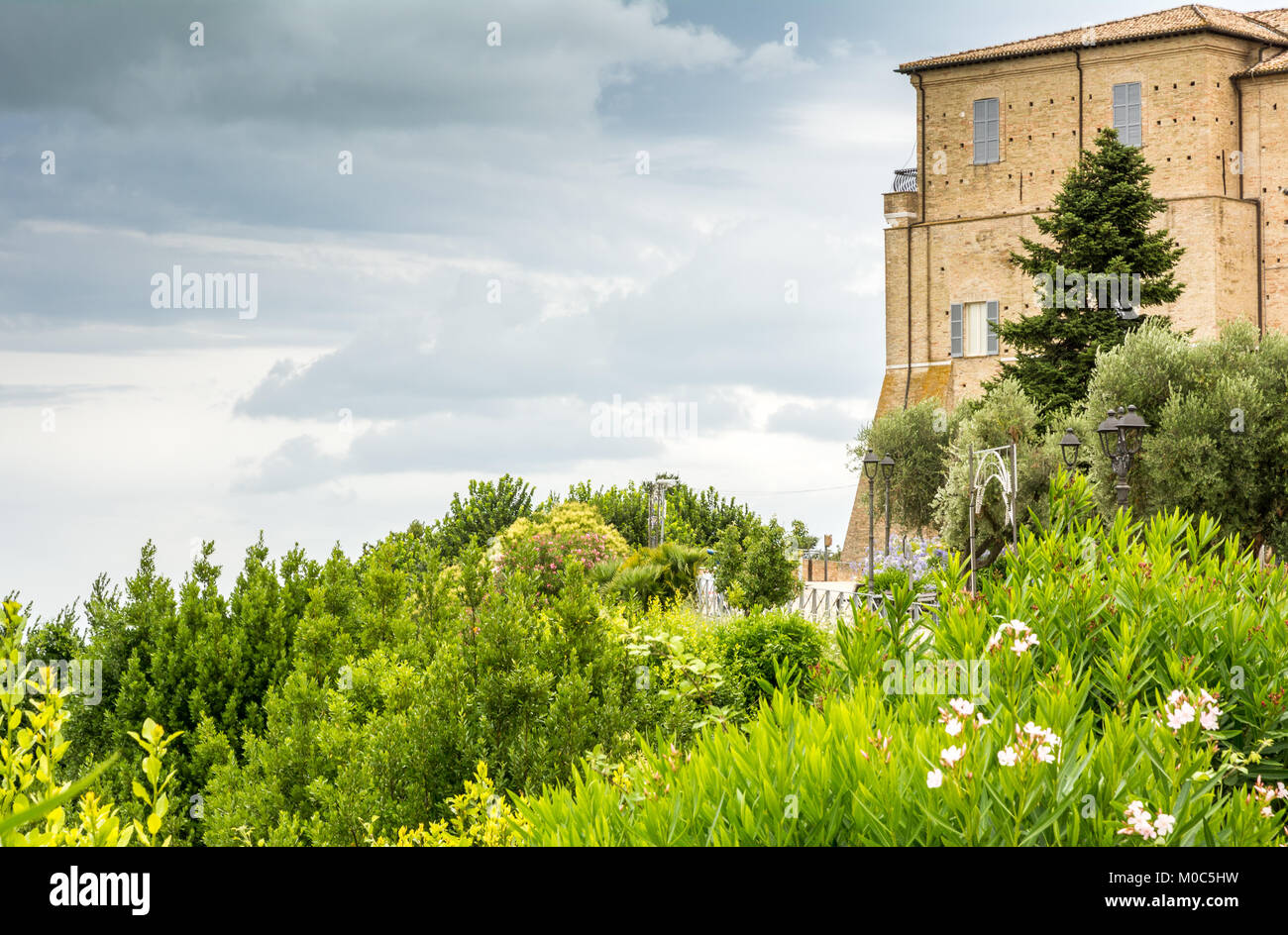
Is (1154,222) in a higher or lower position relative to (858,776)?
higher

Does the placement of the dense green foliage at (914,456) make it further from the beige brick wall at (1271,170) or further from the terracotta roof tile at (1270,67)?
the terracotta roof tile at (1270,67)

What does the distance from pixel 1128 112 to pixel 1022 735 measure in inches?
1534

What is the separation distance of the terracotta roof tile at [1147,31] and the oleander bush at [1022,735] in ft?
121

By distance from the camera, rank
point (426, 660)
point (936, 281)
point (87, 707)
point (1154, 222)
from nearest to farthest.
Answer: point (426, 660)
point (87, 707)
point (1154, 222)
point (936, 281)

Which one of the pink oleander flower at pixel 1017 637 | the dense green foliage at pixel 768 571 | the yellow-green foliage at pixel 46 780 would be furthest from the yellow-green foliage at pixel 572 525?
the yellow-green foliage at pixel 46 780

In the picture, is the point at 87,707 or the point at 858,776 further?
the point at 87,707

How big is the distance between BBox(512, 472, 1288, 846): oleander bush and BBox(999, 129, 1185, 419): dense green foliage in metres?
27.2

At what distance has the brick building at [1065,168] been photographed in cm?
3631

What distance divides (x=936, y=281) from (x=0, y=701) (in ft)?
127

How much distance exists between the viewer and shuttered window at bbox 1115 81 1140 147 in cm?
3731

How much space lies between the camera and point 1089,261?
31266 millimetres

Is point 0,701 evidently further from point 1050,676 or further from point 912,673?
point 1050,676
